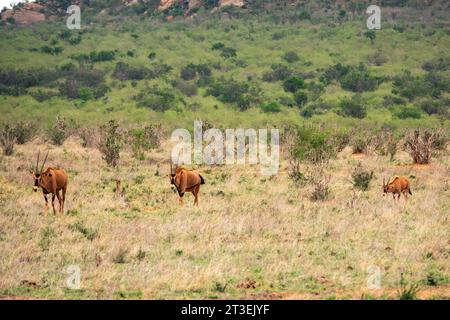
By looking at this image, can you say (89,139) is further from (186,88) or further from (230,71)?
(230,71)

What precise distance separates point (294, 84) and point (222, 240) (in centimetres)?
4434

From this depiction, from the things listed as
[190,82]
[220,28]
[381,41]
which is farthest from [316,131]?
[220,28]

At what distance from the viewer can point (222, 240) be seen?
11883mm

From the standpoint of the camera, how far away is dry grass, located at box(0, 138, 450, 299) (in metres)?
9.11

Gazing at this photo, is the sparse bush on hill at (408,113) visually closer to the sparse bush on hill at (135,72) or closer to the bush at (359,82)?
the bush at (359,82)

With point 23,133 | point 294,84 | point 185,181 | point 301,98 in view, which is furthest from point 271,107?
point 185,181

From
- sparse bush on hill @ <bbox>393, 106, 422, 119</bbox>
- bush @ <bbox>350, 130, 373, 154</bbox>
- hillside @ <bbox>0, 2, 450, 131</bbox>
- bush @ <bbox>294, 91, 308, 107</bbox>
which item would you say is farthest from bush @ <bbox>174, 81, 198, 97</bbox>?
bush @ <bbox>350, 130, 373, 154</bbox>

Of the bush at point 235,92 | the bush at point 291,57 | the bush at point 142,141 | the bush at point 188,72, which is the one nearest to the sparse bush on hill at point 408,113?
the bush at point 235,92

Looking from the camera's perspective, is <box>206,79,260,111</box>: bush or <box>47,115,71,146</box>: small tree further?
<box>206,79,260,111</box>: bush

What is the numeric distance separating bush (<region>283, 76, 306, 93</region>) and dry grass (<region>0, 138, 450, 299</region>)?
1430 inches

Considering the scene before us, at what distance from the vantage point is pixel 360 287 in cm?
898

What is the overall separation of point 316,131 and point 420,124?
22.6 metres

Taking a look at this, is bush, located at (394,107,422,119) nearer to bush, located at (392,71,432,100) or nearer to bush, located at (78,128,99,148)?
bush, located at (392,71,432,100)
